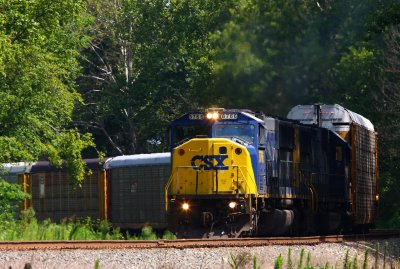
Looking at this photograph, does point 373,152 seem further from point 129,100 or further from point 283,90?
point 129,100

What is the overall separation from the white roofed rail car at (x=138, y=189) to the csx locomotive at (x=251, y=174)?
6.30 m

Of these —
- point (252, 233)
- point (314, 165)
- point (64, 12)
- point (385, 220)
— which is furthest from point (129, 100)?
point (252, 233)

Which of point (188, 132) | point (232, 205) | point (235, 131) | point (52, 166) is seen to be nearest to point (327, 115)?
point (235, 131)

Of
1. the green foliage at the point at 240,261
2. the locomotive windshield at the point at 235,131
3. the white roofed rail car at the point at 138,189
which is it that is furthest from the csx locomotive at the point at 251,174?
the green foliage at the point at 240,261

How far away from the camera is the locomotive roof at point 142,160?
118 feet

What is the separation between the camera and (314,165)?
31.2 meters

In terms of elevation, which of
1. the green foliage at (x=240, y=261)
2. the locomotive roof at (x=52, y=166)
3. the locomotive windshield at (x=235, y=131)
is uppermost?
the locomotive windshield at (x=235, y=131)

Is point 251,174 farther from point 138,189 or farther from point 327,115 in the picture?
point 138,189

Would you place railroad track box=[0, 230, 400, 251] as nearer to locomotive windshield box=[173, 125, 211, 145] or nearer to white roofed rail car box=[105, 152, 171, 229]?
locomotive windshield box=[173, 125, 211, 145]

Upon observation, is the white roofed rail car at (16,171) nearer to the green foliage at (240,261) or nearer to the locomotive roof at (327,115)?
the locomotive roof at (327,115)

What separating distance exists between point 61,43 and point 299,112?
40.4 feet

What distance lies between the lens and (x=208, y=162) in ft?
86.1

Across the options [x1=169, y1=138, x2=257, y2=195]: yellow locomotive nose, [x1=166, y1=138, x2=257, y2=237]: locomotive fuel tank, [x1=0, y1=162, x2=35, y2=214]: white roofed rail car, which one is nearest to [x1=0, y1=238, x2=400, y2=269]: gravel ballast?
[x1=166, y1=138, x2=257, y2=237]: locomotive fuel tank

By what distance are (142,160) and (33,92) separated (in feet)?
15.5
